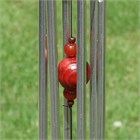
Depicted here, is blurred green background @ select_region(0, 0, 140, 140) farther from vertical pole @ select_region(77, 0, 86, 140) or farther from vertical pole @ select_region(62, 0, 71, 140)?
vertical pole @ select_region(77, 0, 86, 140)

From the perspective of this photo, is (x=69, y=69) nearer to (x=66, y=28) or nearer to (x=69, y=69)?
(x=69, y=69)

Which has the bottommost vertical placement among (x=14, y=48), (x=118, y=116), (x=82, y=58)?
(x=118, y=116)

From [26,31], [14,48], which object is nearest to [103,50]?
[14,48]

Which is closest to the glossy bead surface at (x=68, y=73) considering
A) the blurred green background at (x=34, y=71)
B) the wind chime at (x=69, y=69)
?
the wind chime at (x=69, y=69)

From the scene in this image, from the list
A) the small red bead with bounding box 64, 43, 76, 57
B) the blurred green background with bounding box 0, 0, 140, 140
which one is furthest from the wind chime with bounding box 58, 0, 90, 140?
the blurred green background with bounding box 0, 0, 140, 140

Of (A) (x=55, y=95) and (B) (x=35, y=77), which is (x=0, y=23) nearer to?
(B) (x=35, y=77)

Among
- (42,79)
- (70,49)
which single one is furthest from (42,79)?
(70,49)
